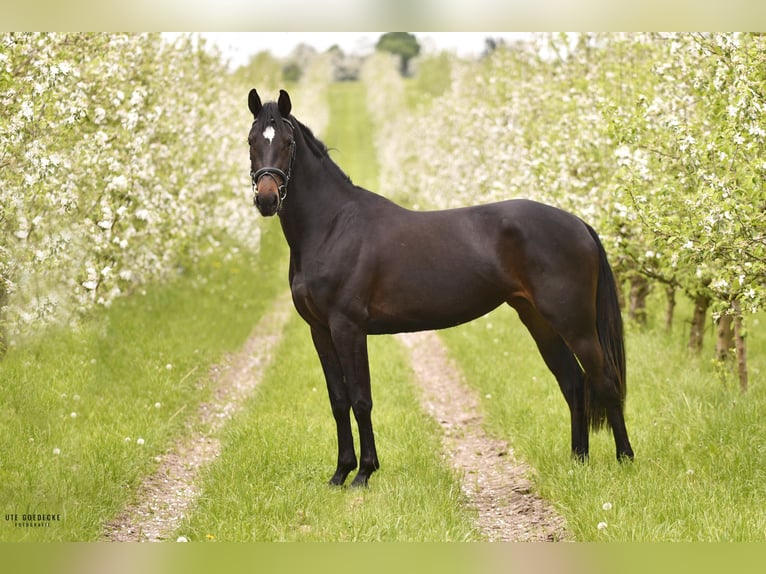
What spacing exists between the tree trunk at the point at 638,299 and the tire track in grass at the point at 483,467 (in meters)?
2.91

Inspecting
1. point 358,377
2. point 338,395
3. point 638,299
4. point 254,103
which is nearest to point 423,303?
point 358,377

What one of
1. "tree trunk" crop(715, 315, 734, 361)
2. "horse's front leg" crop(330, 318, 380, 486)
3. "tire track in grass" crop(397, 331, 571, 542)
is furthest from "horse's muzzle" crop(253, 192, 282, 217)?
"tree trunk" crop(715, 315, 734, 361)

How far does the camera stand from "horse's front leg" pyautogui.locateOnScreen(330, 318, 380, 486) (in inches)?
264

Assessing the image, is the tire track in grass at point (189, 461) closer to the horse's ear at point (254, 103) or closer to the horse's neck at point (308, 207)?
the horse's neck at point (308, 207)

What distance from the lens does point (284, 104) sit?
256 inches

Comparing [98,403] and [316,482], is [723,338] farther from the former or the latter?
[98,403]

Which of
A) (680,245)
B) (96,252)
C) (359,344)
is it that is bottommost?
(359,344)

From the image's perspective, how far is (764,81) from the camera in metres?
6.69

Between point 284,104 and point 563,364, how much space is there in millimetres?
3431

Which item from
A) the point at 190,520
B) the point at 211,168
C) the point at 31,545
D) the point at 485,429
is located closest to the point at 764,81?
the point at 485,429

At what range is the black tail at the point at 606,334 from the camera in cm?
716
